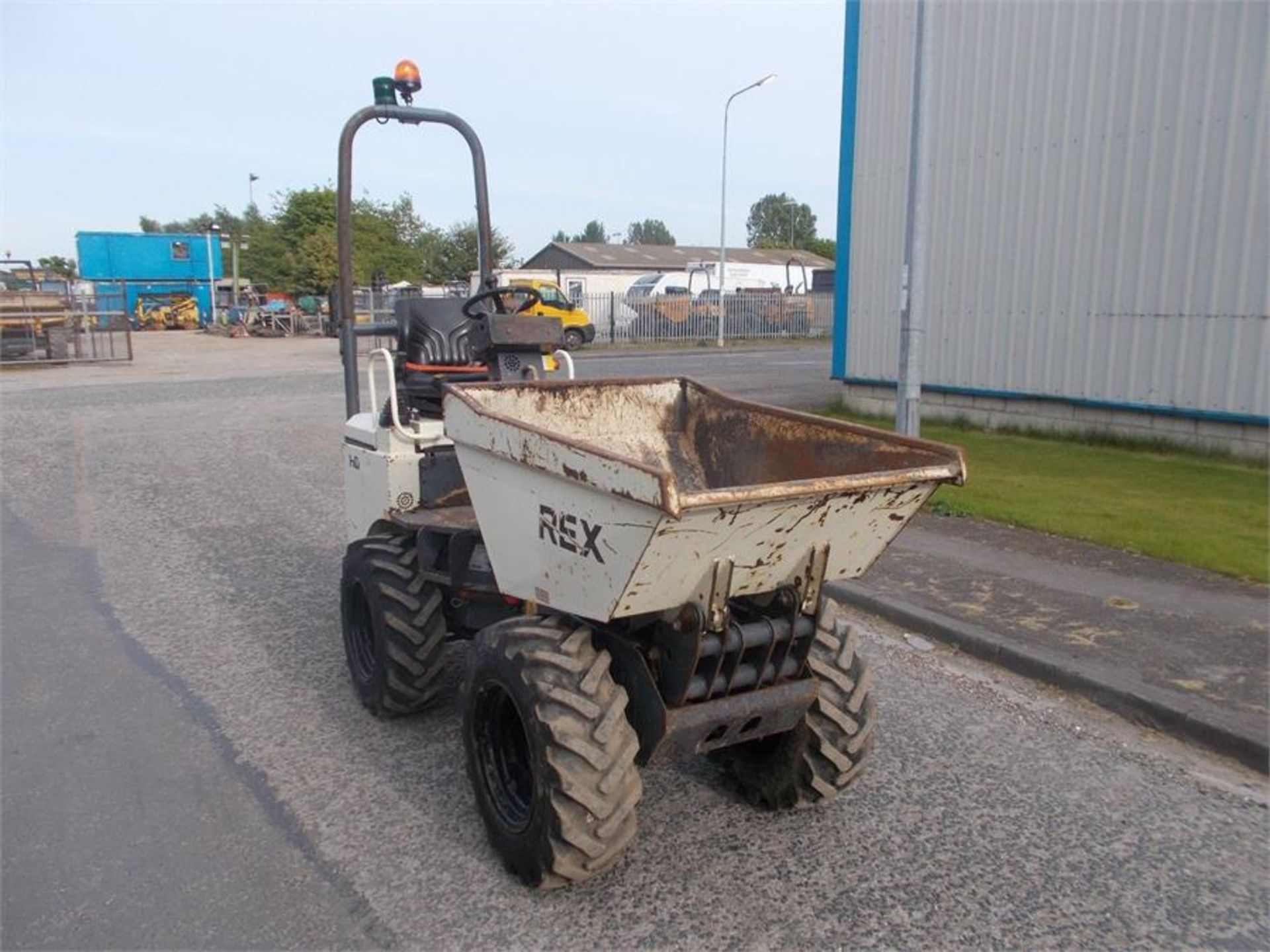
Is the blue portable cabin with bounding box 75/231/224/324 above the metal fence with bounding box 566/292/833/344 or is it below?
above

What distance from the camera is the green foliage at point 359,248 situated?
166 ft

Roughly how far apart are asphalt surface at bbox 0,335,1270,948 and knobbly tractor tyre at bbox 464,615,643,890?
→ 0.18 meters

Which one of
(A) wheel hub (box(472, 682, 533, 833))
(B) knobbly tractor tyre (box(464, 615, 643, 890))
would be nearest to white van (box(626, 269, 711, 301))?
(A) wheel hub (box(472, 682, 533, 833))

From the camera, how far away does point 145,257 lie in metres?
49.6

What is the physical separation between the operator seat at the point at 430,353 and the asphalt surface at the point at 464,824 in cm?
147

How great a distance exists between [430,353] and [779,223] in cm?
12000

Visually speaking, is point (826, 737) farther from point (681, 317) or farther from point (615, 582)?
point (681, 317)

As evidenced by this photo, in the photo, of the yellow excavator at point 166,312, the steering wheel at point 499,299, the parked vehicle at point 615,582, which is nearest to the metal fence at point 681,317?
the yellow excavator at point 166,312

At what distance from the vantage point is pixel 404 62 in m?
5.09

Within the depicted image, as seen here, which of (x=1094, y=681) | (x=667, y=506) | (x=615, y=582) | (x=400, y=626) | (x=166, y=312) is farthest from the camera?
(x=166, y=312)

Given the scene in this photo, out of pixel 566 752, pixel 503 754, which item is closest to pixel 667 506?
pixel 566 752

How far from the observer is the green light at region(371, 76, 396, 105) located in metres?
5.11

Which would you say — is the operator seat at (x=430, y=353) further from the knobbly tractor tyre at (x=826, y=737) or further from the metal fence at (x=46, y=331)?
the metal fence at (x=46, y=331)

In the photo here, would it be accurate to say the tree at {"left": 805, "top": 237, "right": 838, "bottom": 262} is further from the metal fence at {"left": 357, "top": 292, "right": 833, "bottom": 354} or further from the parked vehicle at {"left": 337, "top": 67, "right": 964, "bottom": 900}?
the parked vehicle at {"left": 337, "top": 67, "right": 964, "bottom": 900}
